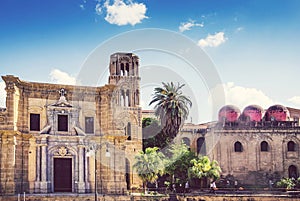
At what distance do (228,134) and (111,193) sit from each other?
62.9ft

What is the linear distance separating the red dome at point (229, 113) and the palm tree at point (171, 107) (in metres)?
6.28

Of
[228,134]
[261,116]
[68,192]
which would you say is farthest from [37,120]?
[261,116]

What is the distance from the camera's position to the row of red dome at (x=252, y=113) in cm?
5475

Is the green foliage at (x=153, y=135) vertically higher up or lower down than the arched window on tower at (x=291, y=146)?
higher up

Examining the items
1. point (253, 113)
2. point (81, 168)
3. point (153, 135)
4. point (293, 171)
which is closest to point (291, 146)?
point (293, 171)

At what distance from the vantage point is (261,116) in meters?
55.7

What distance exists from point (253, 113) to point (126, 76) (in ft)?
48.1

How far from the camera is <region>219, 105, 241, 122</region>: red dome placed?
54531 millimetres

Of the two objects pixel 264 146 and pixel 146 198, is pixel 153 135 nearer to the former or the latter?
pixel 264 146

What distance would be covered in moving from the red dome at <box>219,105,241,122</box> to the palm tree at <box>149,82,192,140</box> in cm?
628

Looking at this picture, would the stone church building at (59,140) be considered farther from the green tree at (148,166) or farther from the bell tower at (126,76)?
the bell tower at (126,76)

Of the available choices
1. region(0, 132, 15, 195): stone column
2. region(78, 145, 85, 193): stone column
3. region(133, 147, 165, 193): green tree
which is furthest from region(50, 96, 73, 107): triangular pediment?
region(133, 147, 165, 193): green tree

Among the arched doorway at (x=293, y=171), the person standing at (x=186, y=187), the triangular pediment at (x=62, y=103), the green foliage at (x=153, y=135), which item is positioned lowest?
the person standing at (x=186, y=187)

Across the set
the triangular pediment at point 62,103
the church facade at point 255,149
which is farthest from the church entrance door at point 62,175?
the church facade at point 255,149
